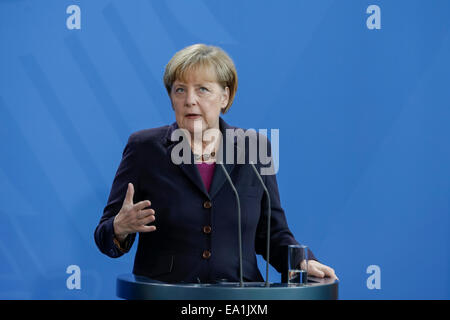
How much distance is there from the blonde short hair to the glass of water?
616 mm

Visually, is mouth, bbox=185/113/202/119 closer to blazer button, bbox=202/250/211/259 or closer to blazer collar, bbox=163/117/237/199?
blazer collar, bbox=163/117/237/199

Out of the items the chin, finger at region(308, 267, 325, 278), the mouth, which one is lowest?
finger at region(308, 267, 325, 278)

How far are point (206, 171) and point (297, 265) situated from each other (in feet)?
1.52

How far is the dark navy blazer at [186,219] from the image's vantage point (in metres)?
2.06

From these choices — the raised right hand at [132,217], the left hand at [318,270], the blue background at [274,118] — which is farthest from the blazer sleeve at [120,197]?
the blue background at [274,118]

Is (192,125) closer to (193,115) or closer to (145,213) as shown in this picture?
(193,115)

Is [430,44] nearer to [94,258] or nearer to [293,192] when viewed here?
[293,192]

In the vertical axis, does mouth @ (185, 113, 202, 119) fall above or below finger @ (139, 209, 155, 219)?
above

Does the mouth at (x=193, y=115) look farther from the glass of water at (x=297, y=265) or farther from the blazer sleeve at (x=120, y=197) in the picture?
the glass of water at (x=297, y=265)

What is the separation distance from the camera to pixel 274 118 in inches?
134

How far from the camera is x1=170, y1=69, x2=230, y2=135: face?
2.11m

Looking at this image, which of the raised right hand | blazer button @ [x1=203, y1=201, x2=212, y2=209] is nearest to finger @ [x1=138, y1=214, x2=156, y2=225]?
the raised right hand

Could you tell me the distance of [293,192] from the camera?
3.41 m

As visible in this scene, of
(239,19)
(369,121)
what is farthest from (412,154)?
(239,19)
